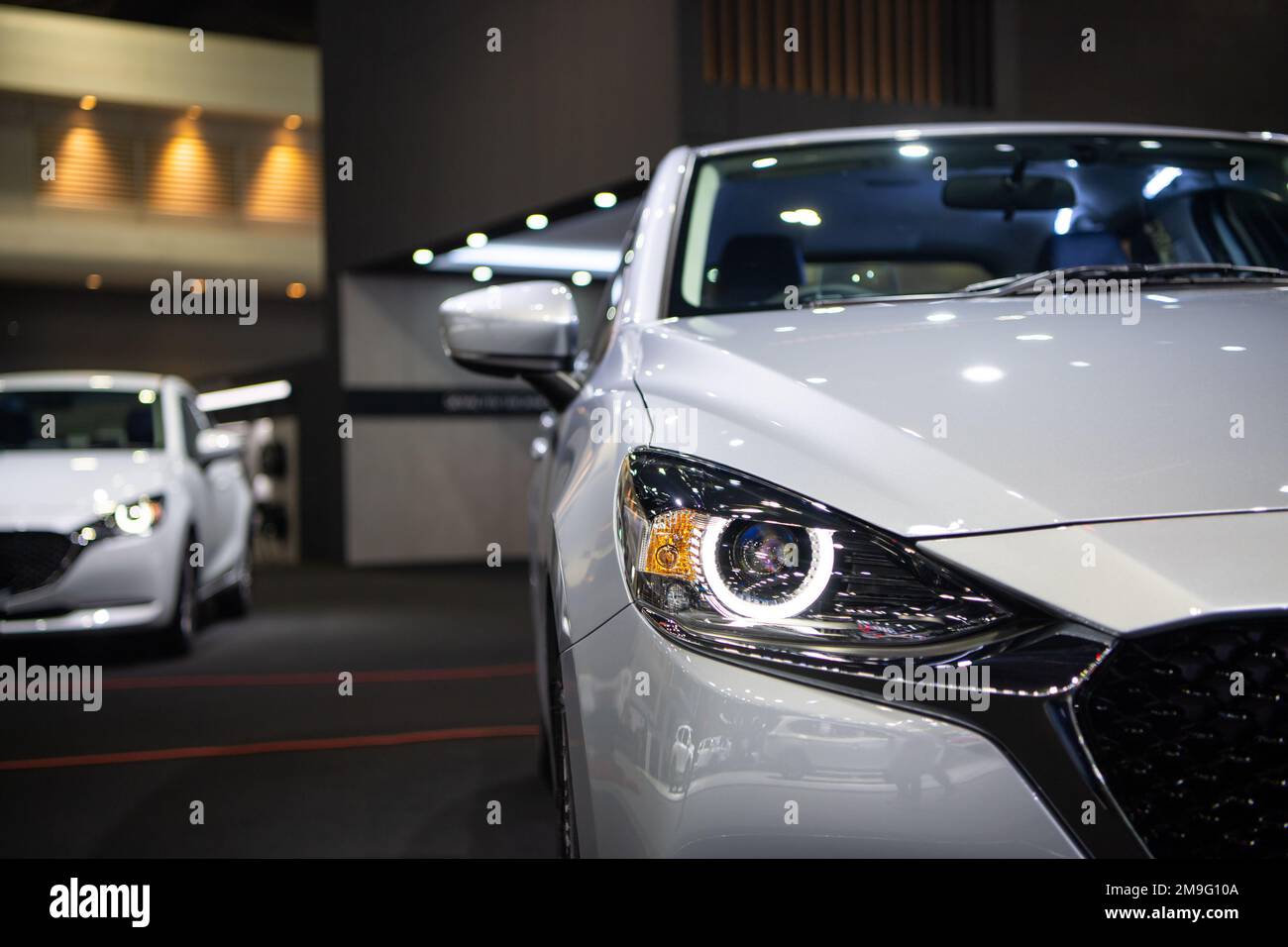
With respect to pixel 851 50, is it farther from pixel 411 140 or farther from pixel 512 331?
pixel 512 331

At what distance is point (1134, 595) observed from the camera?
1432mm

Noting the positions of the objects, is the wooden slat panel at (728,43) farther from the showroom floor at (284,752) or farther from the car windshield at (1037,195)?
the car windshield at (1037,195)

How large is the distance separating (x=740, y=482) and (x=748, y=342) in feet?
1.48

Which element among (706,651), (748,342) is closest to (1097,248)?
(748,342)

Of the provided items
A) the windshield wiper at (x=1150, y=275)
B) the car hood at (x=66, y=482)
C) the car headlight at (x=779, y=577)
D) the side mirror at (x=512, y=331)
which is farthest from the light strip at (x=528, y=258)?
the car headlight at (x=779, y=577)

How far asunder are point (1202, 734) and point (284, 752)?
12.9 ft

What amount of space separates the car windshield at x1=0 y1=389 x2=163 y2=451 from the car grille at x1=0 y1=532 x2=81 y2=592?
99 cm

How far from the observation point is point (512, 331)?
2678 mm

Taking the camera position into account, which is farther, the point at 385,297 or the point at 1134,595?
the point at 385,297

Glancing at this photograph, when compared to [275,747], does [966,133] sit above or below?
above

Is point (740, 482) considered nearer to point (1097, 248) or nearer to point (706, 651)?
point (706, 651)

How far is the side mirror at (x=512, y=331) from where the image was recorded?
2678mm

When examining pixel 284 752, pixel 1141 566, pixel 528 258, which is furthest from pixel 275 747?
pixel 528 258

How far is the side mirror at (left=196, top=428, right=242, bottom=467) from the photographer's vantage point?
27.0 feet
